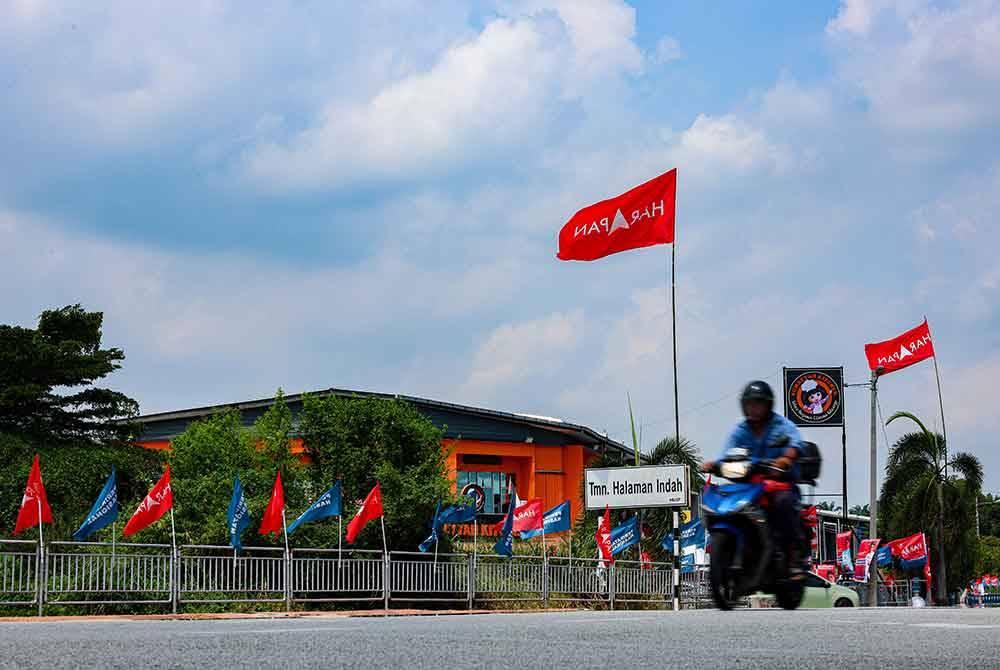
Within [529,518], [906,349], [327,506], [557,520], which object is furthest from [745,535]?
[906,349]

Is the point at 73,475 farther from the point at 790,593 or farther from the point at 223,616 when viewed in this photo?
the point at 790,593

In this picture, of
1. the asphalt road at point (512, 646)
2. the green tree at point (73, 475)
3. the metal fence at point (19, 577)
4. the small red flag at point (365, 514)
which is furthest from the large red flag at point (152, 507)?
the asphalt road at point (512, 646)

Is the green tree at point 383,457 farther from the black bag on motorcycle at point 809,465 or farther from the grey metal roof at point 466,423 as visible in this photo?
the black bag on motorcycle at point 809,465

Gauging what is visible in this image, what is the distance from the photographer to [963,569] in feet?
216

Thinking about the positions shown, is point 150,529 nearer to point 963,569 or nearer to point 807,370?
point 807,370

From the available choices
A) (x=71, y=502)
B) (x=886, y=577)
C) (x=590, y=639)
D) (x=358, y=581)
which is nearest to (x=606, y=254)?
(x=358, y=581)

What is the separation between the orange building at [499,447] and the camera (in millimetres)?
67438

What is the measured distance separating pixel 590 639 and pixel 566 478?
54521 mm

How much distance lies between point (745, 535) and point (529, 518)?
36188 millimetres

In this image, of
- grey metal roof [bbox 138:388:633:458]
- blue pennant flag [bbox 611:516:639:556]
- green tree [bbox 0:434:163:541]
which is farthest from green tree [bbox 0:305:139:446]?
blue pennant flag [bbox 611:516:639:556]

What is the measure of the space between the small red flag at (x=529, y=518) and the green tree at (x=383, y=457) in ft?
9.83

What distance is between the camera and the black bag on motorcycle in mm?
6289

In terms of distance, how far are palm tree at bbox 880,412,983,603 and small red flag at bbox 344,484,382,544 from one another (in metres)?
37.4

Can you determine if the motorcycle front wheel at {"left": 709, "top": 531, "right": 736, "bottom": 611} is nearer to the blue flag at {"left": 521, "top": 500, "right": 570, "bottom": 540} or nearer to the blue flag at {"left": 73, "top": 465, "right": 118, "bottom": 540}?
the blue flag at {"left": 73, "top": 465, "right": 118, "bottom": 540}
